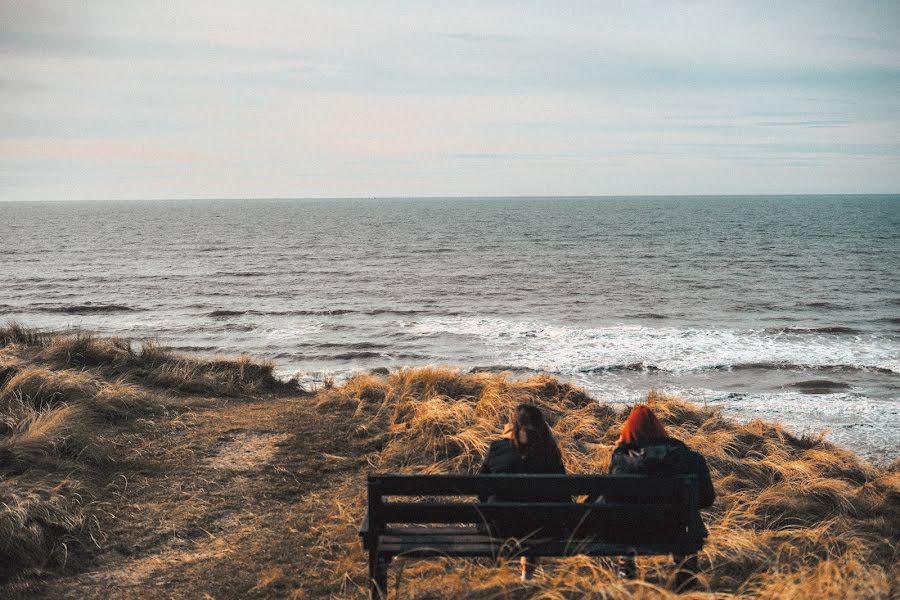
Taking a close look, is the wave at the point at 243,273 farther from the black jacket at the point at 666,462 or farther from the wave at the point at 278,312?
the black jacket at the point at 666,462

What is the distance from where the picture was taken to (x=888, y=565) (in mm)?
4902

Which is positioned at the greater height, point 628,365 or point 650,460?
point 650,460

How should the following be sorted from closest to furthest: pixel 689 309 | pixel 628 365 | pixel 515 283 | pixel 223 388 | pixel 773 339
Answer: pixel 223 388 → pixel 628 365 → pixel 773 339 → pixel 689 309 → pixel 515 283

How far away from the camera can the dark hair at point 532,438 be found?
447 centimetres

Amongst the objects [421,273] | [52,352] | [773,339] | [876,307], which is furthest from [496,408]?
[421,273]

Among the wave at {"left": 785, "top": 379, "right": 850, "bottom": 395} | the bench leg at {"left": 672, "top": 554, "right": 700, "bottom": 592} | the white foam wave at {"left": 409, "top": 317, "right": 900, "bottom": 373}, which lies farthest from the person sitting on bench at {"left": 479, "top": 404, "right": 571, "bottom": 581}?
the wave at {"left": 785, "top": 379, "right": 850, "bottom": 395}

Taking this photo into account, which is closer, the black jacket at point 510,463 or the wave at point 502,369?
the black jacket at point 510,463

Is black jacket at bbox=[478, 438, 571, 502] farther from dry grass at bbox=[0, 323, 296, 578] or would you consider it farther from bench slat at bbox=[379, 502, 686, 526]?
dry grass at bbox=[0, 323, 296, 578]

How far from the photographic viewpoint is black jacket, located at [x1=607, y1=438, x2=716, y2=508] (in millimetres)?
4262

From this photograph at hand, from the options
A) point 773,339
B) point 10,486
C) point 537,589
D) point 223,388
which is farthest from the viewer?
point 773,339

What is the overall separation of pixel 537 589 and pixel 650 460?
1.13 meters

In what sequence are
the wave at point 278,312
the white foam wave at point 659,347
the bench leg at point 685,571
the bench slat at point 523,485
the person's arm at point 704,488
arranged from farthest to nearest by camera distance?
the wave at point 278,312, the white foam wave at point 659,347, the person's arm at point 704,488, the bench leg at point 685,571, the bench slat at point 523,485

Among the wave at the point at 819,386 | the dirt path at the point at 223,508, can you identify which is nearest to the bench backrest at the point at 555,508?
the dirt path at the point at 223,508

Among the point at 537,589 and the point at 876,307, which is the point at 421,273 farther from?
the point at 537,589
